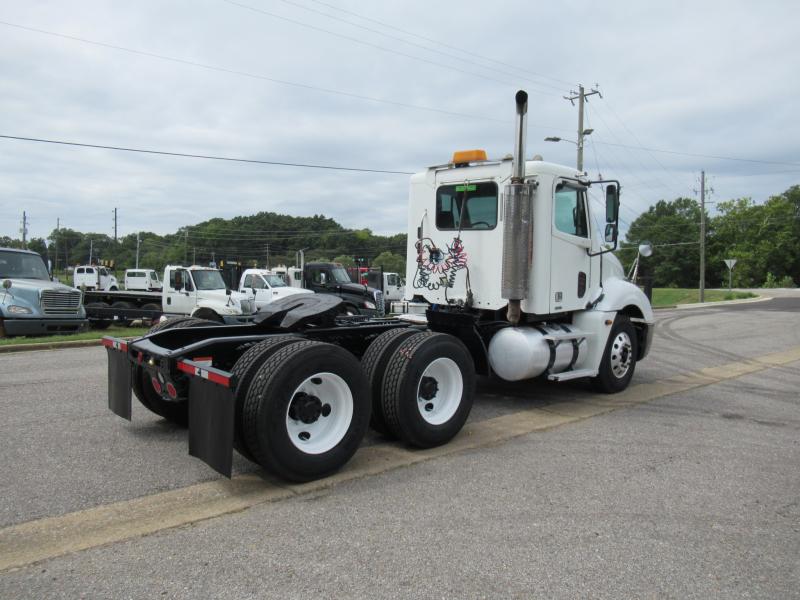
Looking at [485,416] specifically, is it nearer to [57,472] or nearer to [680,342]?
[57,472]

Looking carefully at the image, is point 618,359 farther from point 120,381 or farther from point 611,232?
point 120,381

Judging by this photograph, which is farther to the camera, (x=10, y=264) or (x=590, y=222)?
(x=10, y=264)

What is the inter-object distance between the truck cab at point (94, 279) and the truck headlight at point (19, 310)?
76.1ft

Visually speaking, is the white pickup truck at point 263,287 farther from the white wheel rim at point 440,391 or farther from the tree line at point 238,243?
the tree line at point 238,243

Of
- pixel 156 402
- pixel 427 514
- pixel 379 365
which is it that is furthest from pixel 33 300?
pixel 427 514

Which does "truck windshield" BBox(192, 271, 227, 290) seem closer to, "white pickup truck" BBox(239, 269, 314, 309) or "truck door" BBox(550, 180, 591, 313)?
"white pickup truck" BBox(239, 269, 314, 309)

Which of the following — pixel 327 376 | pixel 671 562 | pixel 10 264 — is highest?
pixel 10 264

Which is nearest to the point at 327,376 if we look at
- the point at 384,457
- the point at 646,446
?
the point at 384,457

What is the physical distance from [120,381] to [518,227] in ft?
13.6

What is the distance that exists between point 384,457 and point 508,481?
1.05 meters

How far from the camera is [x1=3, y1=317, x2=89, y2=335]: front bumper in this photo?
1241 centimetres

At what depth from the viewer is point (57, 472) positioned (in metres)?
4.37

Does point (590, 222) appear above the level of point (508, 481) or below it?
above

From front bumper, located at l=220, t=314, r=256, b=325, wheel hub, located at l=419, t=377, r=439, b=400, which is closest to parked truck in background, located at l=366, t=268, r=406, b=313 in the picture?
front bumper, located at l=220, t=314, r=256, b=325
